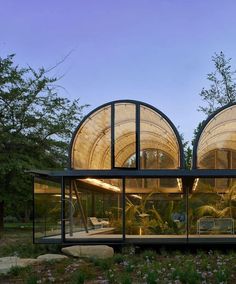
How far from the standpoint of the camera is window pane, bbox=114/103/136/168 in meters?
17.3

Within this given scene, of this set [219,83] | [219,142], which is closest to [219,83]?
[219,83]

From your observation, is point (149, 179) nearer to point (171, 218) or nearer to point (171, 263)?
point (171, 218)

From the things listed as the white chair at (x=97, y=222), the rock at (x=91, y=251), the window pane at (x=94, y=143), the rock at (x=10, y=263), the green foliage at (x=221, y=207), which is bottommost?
the rock at (x=10, y=263)

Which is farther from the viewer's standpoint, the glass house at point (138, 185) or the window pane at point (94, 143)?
the window pane at point (94, 143)

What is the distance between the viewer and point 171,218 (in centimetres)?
1714


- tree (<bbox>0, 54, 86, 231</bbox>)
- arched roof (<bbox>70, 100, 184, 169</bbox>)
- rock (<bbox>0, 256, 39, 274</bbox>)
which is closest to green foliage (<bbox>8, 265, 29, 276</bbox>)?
rock (<bbox>0, 256, 39, 274</bbox>)

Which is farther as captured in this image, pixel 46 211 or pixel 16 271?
pixel 46 211

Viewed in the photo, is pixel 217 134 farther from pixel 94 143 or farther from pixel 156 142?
pixel 94 143

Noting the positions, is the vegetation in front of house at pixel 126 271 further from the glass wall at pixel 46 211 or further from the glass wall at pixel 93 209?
the glass wall at pixel 46 211

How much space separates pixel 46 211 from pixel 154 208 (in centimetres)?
345

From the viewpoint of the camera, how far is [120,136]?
18.3m

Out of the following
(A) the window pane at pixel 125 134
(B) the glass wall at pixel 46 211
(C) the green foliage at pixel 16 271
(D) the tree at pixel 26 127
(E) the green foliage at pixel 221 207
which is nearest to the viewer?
(C) the green foliage at pixel 16 271

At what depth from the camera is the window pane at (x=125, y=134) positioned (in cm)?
1734

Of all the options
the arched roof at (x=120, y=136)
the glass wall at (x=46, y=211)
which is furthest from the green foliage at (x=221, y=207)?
the glass wall at (x=46, y=211)
